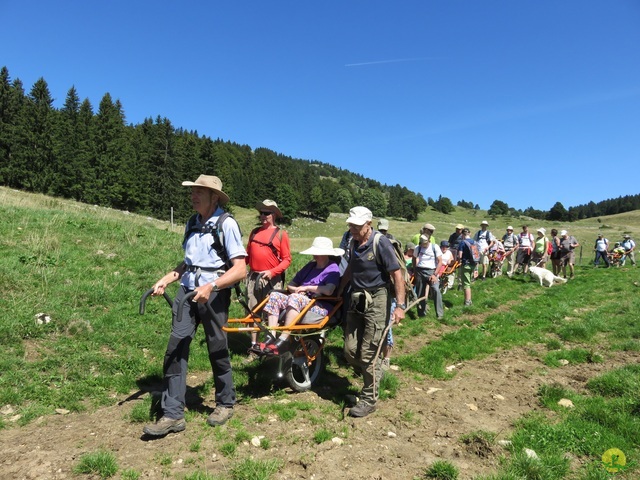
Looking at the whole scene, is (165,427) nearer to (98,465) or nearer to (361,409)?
(98,465)

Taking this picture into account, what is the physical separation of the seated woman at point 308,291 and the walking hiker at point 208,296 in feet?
2.81

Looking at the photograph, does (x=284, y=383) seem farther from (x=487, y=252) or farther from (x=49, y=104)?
(x=49, y=104)

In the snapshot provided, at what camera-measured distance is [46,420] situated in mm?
4762

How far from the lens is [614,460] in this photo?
379cm

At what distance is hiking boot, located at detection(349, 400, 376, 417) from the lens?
4945 mm

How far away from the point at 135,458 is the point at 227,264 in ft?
7.17

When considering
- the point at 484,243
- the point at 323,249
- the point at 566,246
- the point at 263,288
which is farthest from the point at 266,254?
the point at 566,246

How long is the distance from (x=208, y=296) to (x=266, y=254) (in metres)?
2.63

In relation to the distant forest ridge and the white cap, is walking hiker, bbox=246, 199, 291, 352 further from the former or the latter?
the distant forest ridge

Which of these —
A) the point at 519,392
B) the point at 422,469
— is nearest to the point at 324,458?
the point at 422,469

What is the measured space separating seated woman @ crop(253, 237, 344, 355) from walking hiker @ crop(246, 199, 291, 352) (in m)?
0.69

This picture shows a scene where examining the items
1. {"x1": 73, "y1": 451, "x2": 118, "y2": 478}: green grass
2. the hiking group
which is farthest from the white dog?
{"x1": 73, "y1": 451, "x2": 118, "y2": 478}: green grass

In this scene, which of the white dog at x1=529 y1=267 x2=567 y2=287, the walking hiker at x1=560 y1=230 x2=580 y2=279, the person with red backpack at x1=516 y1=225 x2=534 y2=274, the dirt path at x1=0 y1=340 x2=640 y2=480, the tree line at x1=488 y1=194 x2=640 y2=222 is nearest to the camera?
the dirt path at x1=0 y1=340 x2=640 y2=480

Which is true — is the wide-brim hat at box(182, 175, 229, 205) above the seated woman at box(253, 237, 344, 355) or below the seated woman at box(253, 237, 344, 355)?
above
